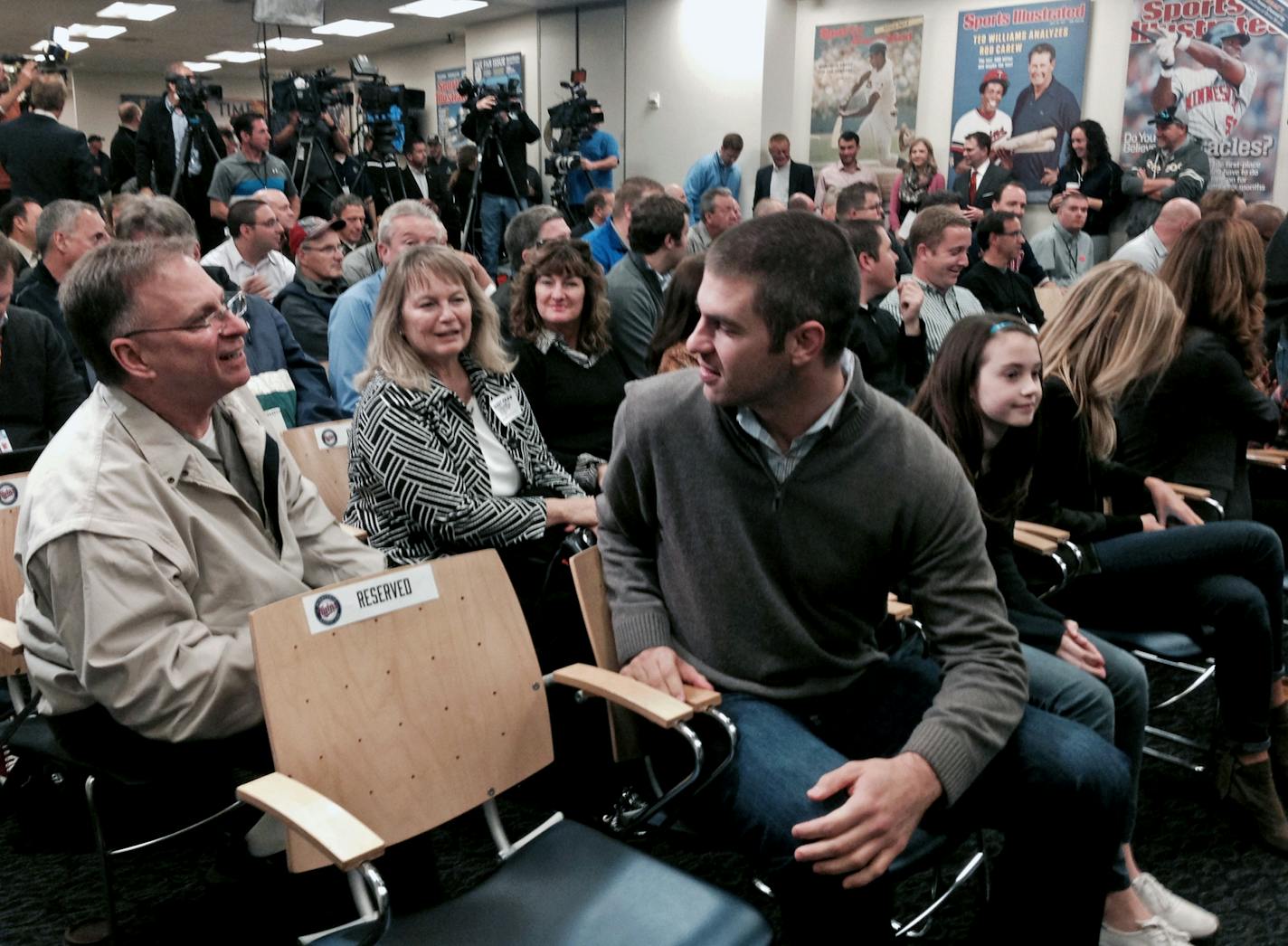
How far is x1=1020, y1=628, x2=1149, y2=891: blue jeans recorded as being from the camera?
1850 millimetres

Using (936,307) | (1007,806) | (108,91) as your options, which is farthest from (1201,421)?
(108,91)

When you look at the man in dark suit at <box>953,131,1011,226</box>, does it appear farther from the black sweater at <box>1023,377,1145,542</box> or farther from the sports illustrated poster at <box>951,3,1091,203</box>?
the black sweater at <box>1023,377,1145,542</box>

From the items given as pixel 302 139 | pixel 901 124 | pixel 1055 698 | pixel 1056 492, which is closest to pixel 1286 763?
pixel 1056 492

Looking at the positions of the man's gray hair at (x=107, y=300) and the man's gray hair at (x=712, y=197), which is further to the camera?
the man's gray hair at (x=712, y=197)

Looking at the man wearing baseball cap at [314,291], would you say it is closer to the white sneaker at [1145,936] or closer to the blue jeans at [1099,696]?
the blue jeans at [1099,696]

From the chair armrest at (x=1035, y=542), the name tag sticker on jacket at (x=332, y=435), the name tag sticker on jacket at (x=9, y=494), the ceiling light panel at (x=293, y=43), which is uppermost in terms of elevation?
the ceiling light panel at (x=293, y=43)

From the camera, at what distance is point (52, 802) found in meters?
2.30

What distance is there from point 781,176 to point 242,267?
6.18 m

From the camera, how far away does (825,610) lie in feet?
5.24

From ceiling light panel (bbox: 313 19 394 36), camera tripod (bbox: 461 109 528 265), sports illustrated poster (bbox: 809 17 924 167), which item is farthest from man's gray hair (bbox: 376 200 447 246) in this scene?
Result: ceiling light panel (bbox: 313 19 394 36)

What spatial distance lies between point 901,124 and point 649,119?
9.59 ft

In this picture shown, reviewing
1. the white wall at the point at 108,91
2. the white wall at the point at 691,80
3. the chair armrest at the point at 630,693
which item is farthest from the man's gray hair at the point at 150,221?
the white wall at the point at 108,91

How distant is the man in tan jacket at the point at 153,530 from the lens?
1.44 metres

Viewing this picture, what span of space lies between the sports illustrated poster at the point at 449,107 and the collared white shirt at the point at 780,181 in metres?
5.14
